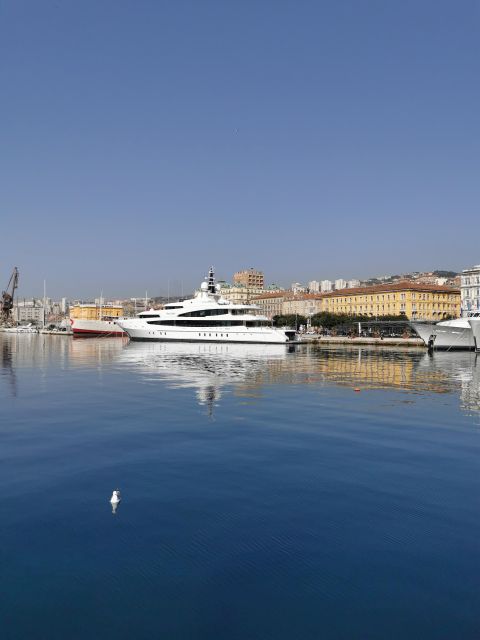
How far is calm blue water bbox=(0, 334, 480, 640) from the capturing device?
574 centimetres

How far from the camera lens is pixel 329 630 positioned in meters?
5.50

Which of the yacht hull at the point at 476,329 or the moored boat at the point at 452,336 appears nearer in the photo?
the yacht hull at the point at 476,329

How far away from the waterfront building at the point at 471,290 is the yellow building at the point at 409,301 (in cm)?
1944

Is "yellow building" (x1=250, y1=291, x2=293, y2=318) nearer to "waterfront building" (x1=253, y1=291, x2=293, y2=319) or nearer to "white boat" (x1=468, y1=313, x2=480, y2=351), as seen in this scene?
"waterfront building" (x1=253, y1=291, x2=293, y2=319)

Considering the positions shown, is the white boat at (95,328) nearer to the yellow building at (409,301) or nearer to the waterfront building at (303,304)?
the waterfront building at (303,304)

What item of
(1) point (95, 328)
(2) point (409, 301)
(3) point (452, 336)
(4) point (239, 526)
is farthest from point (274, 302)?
(4) point (239, 526)

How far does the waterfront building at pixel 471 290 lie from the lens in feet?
334

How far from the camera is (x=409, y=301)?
130m

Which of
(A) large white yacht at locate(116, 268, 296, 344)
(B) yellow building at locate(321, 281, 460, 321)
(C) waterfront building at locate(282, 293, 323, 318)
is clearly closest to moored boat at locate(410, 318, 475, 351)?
(A) large white yacht at locate(116, 268, 296, 344)

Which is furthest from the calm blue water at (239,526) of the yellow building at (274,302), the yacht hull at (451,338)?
the yellow building at (274,302)

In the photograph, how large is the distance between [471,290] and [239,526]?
348 feet

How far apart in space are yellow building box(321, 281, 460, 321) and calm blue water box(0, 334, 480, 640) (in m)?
115

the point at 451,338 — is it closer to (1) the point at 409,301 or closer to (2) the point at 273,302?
(1) the point at 409,301

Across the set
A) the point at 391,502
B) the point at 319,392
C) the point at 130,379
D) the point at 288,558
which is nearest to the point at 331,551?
the point at 288,558
